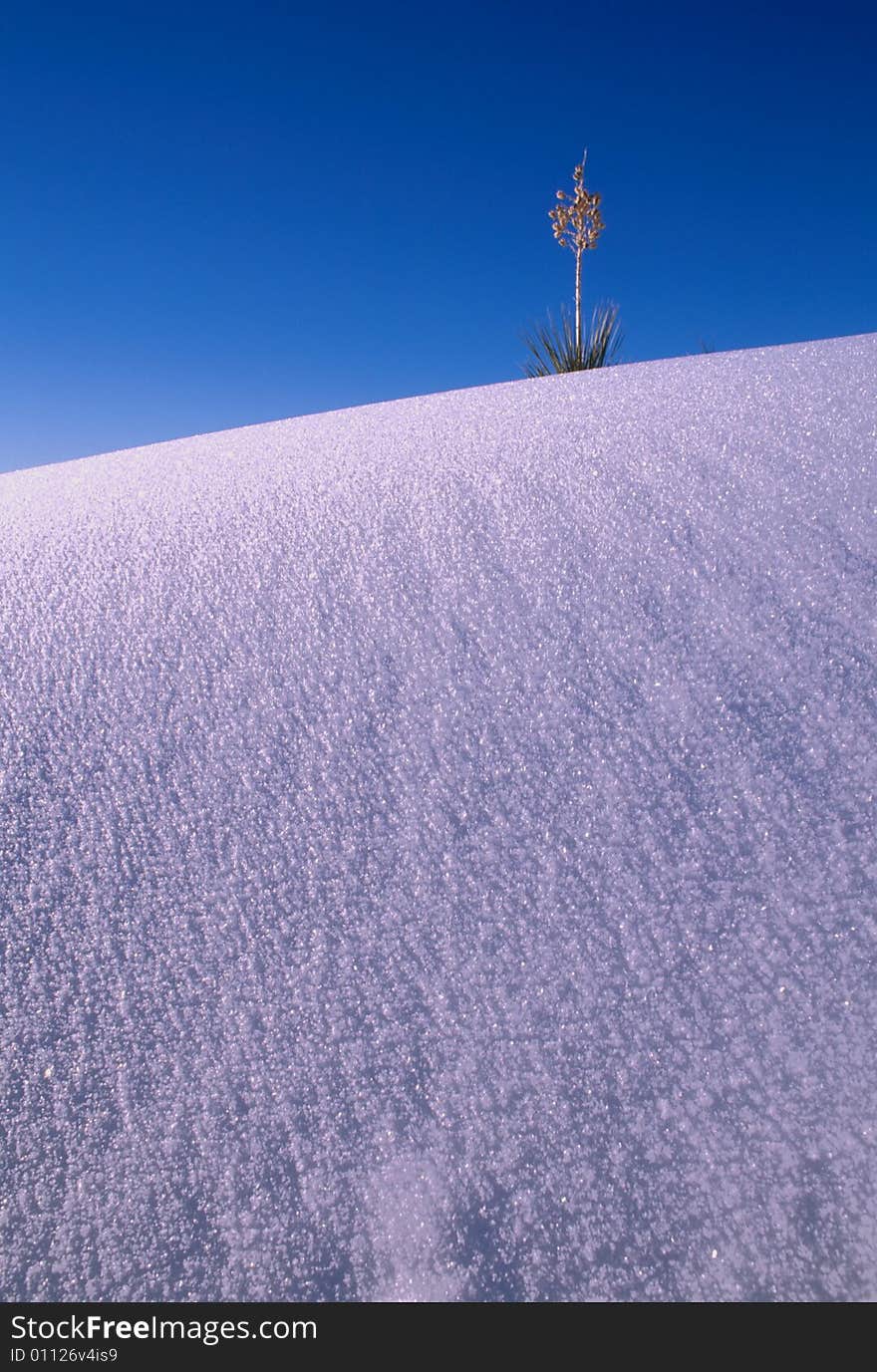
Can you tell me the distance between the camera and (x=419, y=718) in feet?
1.38

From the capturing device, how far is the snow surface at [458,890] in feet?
0.92

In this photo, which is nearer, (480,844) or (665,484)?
(480,844)

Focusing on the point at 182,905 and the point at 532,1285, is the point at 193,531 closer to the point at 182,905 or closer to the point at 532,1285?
the point at 182,905

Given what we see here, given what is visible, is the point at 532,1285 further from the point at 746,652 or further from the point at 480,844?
the point at 746,652

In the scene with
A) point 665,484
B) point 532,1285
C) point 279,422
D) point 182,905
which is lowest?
point 532,1285

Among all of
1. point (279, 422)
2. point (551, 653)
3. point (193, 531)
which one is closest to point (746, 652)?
point (551, 653)

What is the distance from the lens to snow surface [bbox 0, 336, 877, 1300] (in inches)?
11.1

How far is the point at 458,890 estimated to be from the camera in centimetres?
36

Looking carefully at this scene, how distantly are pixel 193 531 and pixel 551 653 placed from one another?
292 millimetres

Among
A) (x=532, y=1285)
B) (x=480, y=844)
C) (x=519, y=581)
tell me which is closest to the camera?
(x=532, y=1285)

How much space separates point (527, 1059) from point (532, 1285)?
7 centimetres

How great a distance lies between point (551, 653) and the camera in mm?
442

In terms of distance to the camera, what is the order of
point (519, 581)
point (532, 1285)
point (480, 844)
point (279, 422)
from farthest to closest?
point (279, 422) < point (519, 581) < point (480, 844) < point (532, 1285)

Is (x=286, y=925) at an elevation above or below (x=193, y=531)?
below
